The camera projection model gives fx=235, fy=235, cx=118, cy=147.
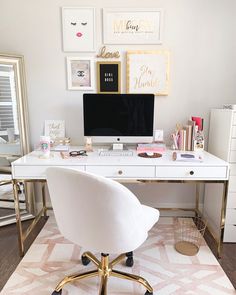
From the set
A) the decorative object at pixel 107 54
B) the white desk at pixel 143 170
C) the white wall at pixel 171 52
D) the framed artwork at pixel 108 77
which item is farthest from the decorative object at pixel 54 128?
the decorative object at pixel 107 54

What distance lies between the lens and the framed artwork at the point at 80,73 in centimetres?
216

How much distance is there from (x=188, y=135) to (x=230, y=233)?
0.89 meters

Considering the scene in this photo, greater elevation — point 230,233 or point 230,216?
point 230,216

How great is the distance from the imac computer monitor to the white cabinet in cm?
59

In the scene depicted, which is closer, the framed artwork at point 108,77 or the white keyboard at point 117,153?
the white keyboard at point 117,153

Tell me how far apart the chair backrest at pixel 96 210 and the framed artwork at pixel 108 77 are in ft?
4.08

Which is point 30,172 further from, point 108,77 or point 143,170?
point 108,77

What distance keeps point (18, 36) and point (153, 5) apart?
4.10 feet

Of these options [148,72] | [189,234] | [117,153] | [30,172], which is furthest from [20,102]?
[189,234]

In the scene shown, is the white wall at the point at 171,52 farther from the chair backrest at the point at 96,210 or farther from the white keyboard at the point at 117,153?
the chair backrest at the point at 96,210

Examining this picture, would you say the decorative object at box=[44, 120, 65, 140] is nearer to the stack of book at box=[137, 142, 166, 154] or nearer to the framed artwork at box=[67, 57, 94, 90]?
the framed artwork at box=[67, 57, 94, 90]

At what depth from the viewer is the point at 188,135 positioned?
2047 mm

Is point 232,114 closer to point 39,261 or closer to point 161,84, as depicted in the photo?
point 161,84

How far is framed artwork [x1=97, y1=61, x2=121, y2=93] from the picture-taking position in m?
2.16
